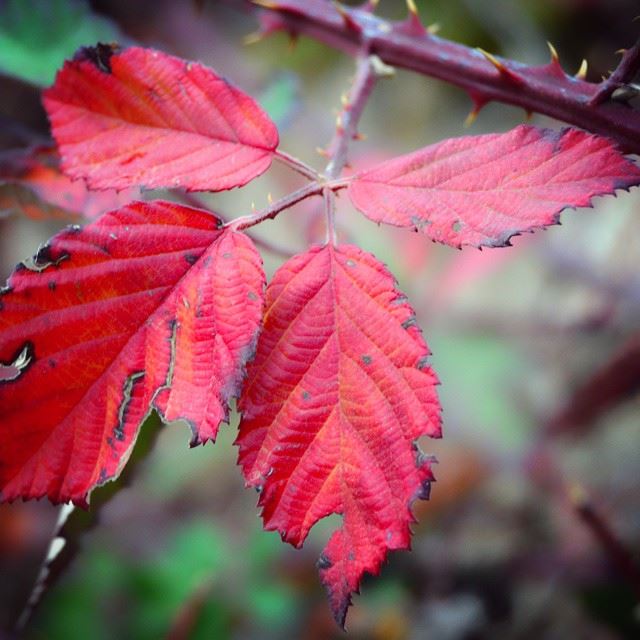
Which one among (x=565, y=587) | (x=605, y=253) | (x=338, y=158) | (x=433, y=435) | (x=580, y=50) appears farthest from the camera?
(x=580, y=50)

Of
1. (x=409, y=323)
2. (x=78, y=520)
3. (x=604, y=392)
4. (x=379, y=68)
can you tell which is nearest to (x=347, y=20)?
(x=379, y=68)

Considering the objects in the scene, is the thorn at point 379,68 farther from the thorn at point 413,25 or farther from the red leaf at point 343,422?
the red leaf at point 343,422

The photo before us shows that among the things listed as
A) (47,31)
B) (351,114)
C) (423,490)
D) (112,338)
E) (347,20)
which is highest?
(47,31)

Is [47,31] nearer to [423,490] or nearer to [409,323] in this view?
[409,323]

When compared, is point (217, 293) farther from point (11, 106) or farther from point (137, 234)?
point (11, 106)

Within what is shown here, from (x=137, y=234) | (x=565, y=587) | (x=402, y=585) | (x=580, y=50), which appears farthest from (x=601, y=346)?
(x=137, y=234)

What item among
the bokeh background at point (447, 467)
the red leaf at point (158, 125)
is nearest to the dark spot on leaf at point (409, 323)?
the red leaf at point (158, 125)
